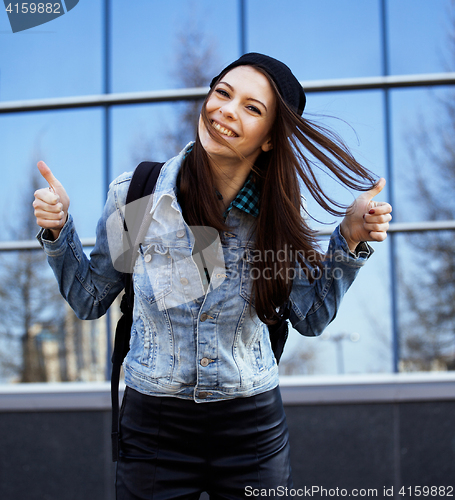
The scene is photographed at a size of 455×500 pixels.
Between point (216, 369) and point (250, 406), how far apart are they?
18 cm

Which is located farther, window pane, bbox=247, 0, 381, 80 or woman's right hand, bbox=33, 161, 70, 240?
window pane, bbox=247, 0, 381, 80

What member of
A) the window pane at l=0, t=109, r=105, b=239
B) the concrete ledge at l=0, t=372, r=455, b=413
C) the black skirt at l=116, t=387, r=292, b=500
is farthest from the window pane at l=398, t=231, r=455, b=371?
the window pane at l=0, t=109, r=105, b=239

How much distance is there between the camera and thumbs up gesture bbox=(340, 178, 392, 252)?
1.33 m

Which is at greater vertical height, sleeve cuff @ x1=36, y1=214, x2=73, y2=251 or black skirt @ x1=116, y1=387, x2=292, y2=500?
sleeve cuff @ x1=36, y1=214, x2=73, y2=251

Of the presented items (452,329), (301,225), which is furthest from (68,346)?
(452,329)

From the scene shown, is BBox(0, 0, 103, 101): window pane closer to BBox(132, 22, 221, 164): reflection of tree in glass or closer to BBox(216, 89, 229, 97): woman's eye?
BBox(132, 22, 221, 164): reflection of tree in glass

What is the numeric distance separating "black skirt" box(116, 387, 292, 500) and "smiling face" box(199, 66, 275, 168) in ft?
2.77

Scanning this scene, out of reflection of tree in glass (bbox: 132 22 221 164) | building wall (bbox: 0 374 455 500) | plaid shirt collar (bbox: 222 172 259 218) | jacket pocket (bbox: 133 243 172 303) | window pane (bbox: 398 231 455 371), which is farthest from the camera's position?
reflection of tree in glass (bbox: 132 22 221 164)

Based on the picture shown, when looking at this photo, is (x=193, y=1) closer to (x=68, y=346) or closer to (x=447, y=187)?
(x=447, y=187)

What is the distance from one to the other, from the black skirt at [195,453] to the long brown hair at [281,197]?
35 cm

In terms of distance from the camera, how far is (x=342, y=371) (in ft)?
9.88

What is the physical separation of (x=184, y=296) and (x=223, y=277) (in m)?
0.14

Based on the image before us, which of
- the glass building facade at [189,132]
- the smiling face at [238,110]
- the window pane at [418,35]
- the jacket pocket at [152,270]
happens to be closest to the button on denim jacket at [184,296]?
the jacket pocket at [152,270]

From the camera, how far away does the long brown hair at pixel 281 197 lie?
1.38m
